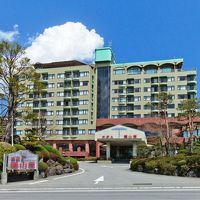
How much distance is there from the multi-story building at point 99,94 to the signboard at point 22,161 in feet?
220

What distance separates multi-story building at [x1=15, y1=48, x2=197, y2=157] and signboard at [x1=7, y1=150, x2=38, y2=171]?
2635 inches

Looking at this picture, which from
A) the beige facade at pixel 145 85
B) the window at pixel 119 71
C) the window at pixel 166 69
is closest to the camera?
the beige facade at pixel 145 85

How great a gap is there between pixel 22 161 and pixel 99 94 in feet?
249

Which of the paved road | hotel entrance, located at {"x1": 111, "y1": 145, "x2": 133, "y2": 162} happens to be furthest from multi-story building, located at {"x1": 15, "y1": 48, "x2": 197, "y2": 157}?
the paved road

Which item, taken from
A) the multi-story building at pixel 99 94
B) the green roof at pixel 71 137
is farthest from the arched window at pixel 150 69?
the green roof at pixel 71 137

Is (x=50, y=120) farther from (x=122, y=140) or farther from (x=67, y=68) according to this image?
(x=122, y=140)

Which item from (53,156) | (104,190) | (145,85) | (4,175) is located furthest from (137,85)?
(104,190)

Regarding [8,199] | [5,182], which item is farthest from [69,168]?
[8,199]

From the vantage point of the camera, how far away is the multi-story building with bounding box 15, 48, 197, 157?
307 feet

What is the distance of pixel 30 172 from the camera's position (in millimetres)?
25234

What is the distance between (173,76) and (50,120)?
3595 cm

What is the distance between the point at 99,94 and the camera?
9931cm

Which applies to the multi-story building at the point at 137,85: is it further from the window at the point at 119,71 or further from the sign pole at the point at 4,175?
the sign pole at the point at 4,175

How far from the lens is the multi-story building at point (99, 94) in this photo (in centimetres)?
9356
